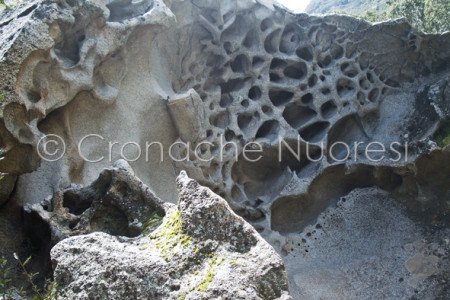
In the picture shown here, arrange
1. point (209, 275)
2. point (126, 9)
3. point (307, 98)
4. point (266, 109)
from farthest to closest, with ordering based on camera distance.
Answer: point (307, 98) < point (266, 109) < point (126, 9) < point (209, 275)

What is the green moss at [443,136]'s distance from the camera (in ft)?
25.0

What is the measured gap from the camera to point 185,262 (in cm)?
388

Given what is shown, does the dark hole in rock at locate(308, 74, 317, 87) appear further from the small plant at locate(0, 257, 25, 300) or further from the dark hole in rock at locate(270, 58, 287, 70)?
the small plant at locate(0, 257, 25, 300)

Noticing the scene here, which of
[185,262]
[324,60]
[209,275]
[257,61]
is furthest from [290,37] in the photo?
[209,275]

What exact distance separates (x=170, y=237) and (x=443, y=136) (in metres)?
5.06

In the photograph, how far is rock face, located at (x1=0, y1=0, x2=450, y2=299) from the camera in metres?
5.61

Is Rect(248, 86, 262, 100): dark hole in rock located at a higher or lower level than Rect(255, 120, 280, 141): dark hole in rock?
higher

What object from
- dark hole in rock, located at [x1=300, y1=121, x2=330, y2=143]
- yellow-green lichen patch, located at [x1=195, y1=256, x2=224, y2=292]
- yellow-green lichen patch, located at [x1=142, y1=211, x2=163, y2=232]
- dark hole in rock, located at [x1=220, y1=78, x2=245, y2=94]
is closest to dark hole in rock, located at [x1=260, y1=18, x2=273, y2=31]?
dark hole in rock, located at [x1=220, y1=78, x2=245, y2=94]

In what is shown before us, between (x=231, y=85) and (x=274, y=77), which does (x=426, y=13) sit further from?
(x=231, y=85)

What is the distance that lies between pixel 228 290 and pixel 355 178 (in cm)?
516

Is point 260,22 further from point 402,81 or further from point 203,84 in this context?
point 402,81

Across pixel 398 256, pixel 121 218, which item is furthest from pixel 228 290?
pixel 398 256

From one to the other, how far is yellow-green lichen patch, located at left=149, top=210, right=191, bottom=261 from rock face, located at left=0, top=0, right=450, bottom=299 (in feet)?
1.79

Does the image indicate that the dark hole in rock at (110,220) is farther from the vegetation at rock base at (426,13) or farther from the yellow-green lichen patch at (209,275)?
the vegetation at rock base at (426,13)
